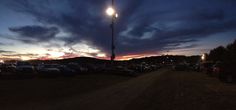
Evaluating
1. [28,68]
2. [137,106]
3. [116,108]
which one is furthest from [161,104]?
[28,68]

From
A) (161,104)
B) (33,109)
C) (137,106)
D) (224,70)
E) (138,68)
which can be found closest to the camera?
(33,109)

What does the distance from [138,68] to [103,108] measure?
185ft

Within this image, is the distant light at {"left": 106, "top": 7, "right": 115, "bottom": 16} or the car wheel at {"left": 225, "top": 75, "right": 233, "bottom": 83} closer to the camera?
the car wheel at {"left": 225, "top": 75, "right": 233, "bottom": 83}

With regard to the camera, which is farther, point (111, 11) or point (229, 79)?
point (111, 11)

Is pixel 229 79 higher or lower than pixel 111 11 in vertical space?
lower

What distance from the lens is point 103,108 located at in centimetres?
1252

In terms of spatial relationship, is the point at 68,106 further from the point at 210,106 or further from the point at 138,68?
the point at 138,68

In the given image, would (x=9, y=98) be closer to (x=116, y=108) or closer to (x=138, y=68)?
(x=116, y=108)

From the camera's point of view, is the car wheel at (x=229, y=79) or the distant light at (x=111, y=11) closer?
the car wheel at (x=229, y=79)

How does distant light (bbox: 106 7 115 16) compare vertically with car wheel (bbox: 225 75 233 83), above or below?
above

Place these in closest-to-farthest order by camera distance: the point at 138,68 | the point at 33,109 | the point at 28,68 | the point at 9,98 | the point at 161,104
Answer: the point at 33,109 → the point at 161,104 → the point at 9,98 → the point at 28,68 → the point at 138,68

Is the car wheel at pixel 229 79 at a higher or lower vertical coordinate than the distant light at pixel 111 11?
lower

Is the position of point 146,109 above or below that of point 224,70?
below

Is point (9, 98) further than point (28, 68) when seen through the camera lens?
No
